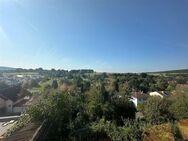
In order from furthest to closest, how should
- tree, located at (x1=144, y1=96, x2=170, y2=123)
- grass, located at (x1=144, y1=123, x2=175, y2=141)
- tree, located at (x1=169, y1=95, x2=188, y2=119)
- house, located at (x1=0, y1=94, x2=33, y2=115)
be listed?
house, located at (x1=0, y1=94, x2=33, y2=115), tree, located at (x1=169, y1=95, x2=188, y2=119), tree, located at (x1=144, y1=96, x2=170, y2=123), grass, located at (x1=144, y1=123, x2=175, y2=141)

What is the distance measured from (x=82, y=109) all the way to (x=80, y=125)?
330cm

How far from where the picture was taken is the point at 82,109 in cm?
1562

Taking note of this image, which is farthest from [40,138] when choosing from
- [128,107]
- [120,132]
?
[128,107]

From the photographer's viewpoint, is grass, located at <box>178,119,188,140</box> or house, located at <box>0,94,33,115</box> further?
house, located at <box>0,94,33,115</box>

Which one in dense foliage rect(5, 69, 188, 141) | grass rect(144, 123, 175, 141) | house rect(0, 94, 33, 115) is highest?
dense foliage rect(5, 69, 188, 141)

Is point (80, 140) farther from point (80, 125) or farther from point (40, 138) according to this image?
point (40, 138)

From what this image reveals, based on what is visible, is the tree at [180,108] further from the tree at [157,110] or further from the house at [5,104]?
the house at [5,104]

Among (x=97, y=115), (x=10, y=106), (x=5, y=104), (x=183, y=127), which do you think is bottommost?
(x=10, y=106)

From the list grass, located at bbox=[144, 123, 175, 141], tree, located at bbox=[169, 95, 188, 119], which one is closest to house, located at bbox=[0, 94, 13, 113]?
tree, located at bbox=[169, 95, 188, 119]

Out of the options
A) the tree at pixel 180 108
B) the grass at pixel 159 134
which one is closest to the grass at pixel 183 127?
the tree at pixel 180 108

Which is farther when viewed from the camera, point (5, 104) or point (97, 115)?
point (5, 104)

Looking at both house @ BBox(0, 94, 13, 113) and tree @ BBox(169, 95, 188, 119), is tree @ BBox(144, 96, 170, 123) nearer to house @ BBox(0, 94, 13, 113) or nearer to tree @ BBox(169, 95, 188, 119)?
tree @ BBox(169, 95, 188, 119)

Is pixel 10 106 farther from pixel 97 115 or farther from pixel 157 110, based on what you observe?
pixel 157 110

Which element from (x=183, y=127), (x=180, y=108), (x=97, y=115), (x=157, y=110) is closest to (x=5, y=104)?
(x=97, y=115)
